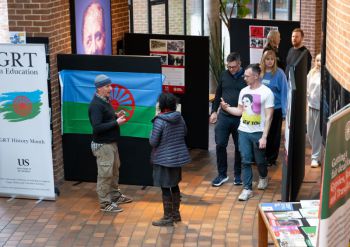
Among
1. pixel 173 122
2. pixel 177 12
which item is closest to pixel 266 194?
pixel 173 122

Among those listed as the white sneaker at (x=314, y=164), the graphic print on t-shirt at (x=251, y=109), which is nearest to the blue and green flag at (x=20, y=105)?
the graphic print on t-shirt at (x=251, y=109)

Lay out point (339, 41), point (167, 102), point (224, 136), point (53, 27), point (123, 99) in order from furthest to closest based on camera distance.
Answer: point (53, 27) → point (224, 136) → point (123, 99) → point (167, 102) → point (339, 41)

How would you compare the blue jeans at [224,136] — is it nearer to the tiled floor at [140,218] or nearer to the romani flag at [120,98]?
the tiled floor at [140,218]

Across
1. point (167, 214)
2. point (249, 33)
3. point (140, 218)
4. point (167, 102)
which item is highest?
point (249, 33)

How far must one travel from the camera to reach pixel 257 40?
13.6 metres

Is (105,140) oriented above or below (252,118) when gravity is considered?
below

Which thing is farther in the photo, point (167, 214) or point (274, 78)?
point (274, 78)

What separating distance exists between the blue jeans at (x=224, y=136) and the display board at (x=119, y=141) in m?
0.90

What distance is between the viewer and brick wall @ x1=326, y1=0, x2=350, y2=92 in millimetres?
6953

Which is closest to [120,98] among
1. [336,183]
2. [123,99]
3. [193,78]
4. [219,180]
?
[123,99]

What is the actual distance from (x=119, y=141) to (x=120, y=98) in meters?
0.57

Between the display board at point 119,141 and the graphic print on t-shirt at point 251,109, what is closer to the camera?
the graphic print on t-shirt at point 251,109

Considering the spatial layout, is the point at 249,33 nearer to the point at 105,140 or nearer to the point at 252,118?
the point at 252,118

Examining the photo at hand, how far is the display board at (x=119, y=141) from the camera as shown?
9680 millimetres
